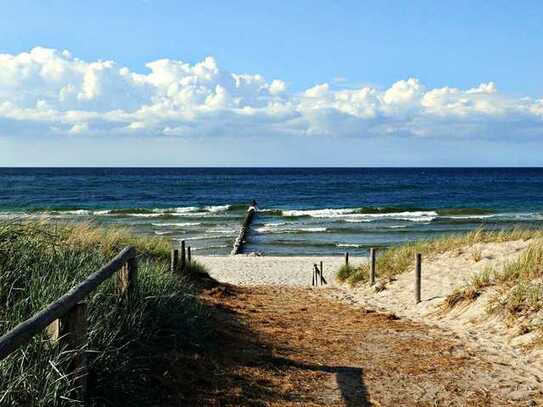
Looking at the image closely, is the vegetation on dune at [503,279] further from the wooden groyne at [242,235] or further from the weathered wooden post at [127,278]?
the wooden groyne at [242,235]

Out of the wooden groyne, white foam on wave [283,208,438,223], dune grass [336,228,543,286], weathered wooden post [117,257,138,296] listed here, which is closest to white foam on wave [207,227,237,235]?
the wooden groyne

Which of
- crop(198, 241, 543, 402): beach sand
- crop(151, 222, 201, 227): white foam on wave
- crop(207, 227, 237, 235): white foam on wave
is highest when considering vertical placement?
crop(198, 241, 543, 402): beach sand

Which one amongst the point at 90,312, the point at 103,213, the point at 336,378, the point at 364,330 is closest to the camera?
the point at 90,312

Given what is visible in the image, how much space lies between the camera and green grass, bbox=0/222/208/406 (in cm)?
457

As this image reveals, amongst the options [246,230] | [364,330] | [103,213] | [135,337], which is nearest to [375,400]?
[135,337]

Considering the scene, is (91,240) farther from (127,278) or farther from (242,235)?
(242,235)

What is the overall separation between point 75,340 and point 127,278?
7.67 feet

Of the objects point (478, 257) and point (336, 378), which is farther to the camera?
point (478, 257)

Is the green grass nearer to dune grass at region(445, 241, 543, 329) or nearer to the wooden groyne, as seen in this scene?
dune grass at region(445, 241, 543, 329)

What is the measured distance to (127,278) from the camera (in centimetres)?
721

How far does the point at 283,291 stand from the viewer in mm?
17062

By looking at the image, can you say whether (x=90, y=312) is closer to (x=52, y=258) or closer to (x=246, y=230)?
(x=52, y=258)

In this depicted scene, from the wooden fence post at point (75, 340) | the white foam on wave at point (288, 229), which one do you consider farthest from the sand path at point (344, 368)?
the white foam on wave at point (288, 229)

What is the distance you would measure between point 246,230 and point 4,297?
34.6 m
